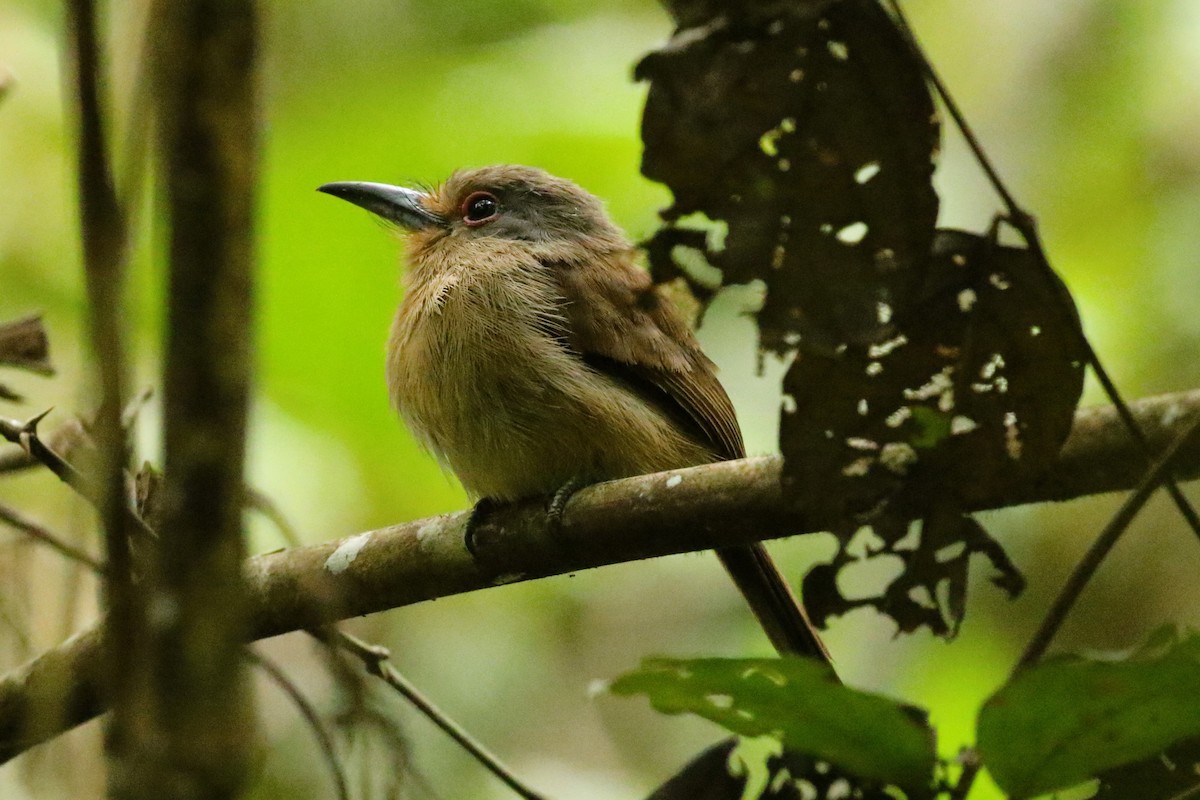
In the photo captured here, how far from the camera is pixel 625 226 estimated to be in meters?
4.37

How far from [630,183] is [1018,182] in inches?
59.4

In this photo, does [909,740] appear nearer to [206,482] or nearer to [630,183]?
[206,482]

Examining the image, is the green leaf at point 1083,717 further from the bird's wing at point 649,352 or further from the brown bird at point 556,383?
the bird's wing at point 649,352

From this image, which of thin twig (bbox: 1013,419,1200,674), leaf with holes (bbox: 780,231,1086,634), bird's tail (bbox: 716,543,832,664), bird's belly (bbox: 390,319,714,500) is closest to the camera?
thin twig (bbox: 1013,419,1200,674)

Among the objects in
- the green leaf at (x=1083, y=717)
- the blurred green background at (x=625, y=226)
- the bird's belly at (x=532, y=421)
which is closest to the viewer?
the green leaf at (x=1083, y=717)

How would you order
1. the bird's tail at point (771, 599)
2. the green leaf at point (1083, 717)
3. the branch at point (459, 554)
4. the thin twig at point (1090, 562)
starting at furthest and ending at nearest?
1. the bird's tail at point (771, 599)
2. the branch at point (459, 554)
3. the thin twig at point (1090, 562)
4. the green leaf at point (1083, 717)

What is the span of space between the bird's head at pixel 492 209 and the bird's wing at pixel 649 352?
1.34ft

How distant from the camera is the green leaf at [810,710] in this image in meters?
1.29

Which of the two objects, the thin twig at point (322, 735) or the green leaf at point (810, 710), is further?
the thin twig at point (322, 735)

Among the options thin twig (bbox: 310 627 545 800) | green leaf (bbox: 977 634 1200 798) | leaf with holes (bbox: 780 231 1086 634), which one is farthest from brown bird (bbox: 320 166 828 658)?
green leaf (bbox: 977 634 1200 798)

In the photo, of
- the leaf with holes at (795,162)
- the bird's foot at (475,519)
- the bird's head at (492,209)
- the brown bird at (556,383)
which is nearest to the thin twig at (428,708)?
the bird's foot at (475,519)

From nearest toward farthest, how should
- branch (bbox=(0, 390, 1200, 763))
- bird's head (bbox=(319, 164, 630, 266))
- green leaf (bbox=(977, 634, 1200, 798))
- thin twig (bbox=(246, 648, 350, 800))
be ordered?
1. green leaf (bbox=(977, 634, 1200, 798))
2. thin twig (bbox=(246, 648, 350, 800))
3. branch (bbox=(0, 390, 1200, 763))
4. bird's head (bbox=(319, 164, 630, 266))

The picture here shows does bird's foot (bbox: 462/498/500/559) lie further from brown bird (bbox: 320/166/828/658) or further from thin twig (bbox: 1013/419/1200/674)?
thin twig (bbox: 1013/419/1200/674)

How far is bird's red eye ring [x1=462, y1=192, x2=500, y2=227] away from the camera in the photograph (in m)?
3.67
